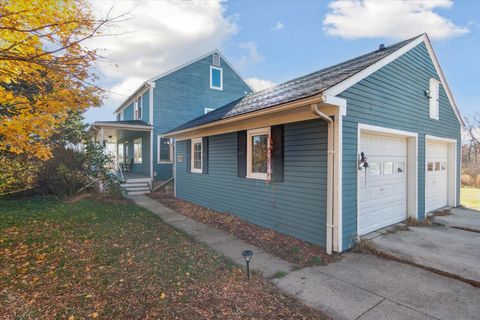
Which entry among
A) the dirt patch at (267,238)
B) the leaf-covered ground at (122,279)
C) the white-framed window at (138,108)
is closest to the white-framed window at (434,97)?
the dirt patch at (267,238)

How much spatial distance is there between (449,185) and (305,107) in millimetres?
7421

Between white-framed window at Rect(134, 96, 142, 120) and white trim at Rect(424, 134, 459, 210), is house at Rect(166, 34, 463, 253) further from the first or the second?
white-framed window at Rect(134, 96, 142, 120)

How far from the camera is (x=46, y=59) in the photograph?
3430 millimetres

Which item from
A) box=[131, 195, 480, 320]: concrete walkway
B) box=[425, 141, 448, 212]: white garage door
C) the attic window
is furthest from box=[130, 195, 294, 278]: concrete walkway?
the attic window

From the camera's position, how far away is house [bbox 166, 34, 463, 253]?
4773mm

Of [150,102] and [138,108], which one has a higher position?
[138,108]

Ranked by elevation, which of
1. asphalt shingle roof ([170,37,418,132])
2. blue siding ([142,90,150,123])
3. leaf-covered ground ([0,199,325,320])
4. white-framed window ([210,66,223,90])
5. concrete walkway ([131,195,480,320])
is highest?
white-framed window ([210,66,223,90])

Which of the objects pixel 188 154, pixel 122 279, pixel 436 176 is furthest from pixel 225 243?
pixel 436 176

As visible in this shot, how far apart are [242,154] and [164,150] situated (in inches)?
339

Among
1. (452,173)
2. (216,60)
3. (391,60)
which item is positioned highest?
(216,60)

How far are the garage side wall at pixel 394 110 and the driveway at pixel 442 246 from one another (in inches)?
29.3

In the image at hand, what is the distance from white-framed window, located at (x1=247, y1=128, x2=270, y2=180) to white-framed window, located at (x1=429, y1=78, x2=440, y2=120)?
17.1 ft

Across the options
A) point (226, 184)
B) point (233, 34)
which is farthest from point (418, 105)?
point (233, 34)

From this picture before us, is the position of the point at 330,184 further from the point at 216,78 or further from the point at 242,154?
the point at 216,78
